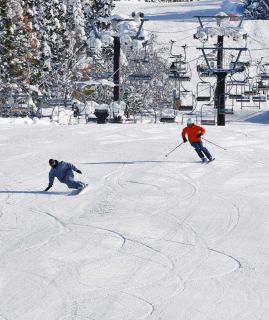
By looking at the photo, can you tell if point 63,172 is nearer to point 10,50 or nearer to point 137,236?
point 137,236

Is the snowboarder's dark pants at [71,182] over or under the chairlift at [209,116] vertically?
over

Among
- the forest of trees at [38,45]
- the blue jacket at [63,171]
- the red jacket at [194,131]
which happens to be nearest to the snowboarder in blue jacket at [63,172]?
the blue jacket at [63,171]

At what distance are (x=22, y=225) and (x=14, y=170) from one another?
5.97 m

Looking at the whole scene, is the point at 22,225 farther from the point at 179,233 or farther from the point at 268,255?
the point at 268,255

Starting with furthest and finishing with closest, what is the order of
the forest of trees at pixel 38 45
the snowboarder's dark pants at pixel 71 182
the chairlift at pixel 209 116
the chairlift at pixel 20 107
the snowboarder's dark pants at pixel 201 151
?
1. the forest of trees at pixel 38 45
2. the chairlift at pixel 20 107
3. the chairlift at pixel 209 116
4. the snowboarder's dark pants at pixel 201 151
5. the snowboarder's dark pants at pixel 71 182

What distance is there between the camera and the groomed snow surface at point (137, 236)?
9.24 m

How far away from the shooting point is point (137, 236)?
1251cm

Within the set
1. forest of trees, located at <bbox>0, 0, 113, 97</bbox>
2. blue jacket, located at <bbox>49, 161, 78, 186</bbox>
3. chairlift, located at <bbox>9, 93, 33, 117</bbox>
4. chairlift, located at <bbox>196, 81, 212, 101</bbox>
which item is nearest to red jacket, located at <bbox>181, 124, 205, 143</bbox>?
blue jacket, located at <bbox>49, 161, 78, 186</bbox>

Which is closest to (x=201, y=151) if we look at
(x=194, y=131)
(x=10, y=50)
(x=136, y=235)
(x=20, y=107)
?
(x=194, y=131)

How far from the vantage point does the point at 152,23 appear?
88.8 metres

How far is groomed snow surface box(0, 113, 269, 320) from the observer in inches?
364

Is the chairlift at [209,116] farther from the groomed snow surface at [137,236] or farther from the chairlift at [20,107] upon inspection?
the groomed snow surface at [137,236]

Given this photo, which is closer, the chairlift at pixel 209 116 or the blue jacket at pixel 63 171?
the blue jacket at pixel 63 171

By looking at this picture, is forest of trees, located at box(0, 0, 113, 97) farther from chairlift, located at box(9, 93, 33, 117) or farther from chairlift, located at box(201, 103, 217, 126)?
chairlift, located at box(201, 103, 217, 126)
